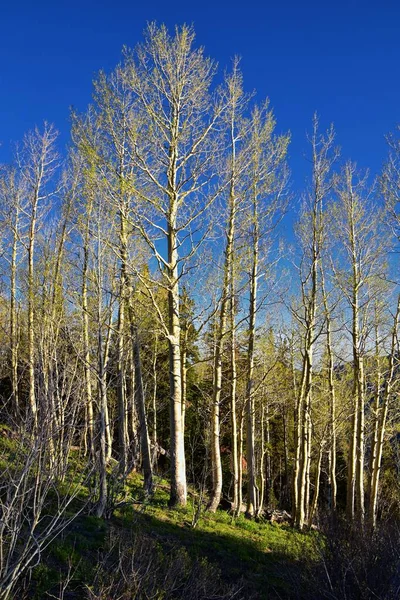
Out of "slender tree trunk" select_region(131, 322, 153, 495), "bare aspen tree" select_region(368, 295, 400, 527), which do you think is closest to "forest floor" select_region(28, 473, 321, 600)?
"slender tree trunk" select_region(131, 322, 153, 495)

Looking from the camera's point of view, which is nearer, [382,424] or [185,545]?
[185,545]

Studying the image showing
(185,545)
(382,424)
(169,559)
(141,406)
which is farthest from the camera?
(382,424)

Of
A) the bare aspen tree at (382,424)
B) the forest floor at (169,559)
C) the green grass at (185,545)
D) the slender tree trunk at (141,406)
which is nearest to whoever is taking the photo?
the forest floor at (169,559)

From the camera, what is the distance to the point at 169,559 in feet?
21.2

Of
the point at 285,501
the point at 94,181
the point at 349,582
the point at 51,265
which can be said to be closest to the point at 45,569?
the point at 349,582

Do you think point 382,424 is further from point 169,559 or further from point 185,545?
point 169,559

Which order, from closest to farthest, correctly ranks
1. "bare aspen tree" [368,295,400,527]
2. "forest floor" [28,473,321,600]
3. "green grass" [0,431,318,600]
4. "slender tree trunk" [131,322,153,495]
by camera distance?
1. "forest floor" [28,473,321,600]
2. "green grass" [0,431,318,600]
3. "slender tree trunk" [131,322,153,495]
4. "bare aspen tree" [368,295,400,527]

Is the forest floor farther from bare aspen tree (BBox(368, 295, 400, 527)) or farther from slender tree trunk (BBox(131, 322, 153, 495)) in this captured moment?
bare aspen tree (BBox(368, 295, 400, 527))

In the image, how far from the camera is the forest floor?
505cm

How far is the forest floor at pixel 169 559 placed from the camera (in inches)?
199

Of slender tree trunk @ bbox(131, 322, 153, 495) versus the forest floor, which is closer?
the forest floor

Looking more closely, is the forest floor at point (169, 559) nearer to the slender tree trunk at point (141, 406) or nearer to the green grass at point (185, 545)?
the green grass at point (185, 545)

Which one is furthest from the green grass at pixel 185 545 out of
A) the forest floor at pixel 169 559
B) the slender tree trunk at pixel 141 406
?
the slender tree trunk at pixel 141 406

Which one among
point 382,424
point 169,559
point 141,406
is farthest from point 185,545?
point 382,424
